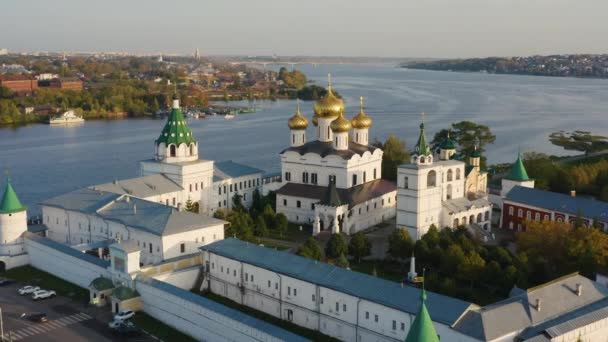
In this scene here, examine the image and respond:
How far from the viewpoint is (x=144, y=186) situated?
17.5 metres

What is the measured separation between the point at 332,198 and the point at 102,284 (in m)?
6.63

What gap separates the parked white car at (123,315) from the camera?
11602 millimetres

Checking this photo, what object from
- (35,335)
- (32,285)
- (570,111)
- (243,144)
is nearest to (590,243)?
(35,335)

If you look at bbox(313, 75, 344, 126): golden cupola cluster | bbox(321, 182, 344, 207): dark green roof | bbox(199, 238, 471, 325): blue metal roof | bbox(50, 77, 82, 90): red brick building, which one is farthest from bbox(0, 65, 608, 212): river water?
bbox(50, 77, 82, 90): red brick building

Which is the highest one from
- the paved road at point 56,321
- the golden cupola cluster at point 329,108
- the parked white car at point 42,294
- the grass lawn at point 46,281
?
the golden cupola cluster at point 329,108

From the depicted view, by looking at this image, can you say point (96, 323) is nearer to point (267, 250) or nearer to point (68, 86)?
point (267, 250)

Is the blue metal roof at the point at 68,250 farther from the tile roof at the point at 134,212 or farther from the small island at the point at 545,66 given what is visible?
the small island at the point at 545,66

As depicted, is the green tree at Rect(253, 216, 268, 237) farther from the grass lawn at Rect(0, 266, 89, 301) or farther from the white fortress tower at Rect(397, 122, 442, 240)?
the grass lawn at Rect(0, 266, 89, 301)

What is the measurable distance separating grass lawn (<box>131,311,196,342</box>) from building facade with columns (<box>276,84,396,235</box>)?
20.4 ft

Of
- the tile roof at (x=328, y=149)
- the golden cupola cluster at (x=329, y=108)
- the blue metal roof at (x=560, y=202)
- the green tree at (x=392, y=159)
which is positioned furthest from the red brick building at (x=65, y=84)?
the blue metal roof at (x=560, y=202)

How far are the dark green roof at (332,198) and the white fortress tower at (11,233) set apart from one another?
287 inches

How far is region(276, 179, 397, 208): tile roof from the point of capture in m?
17.9

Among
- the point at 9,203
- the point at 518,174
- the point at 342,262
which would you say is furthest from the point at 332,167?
the point at 9,203

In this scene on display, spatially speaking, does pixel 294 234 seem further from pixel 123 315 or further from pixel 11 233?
pixel 11 233
